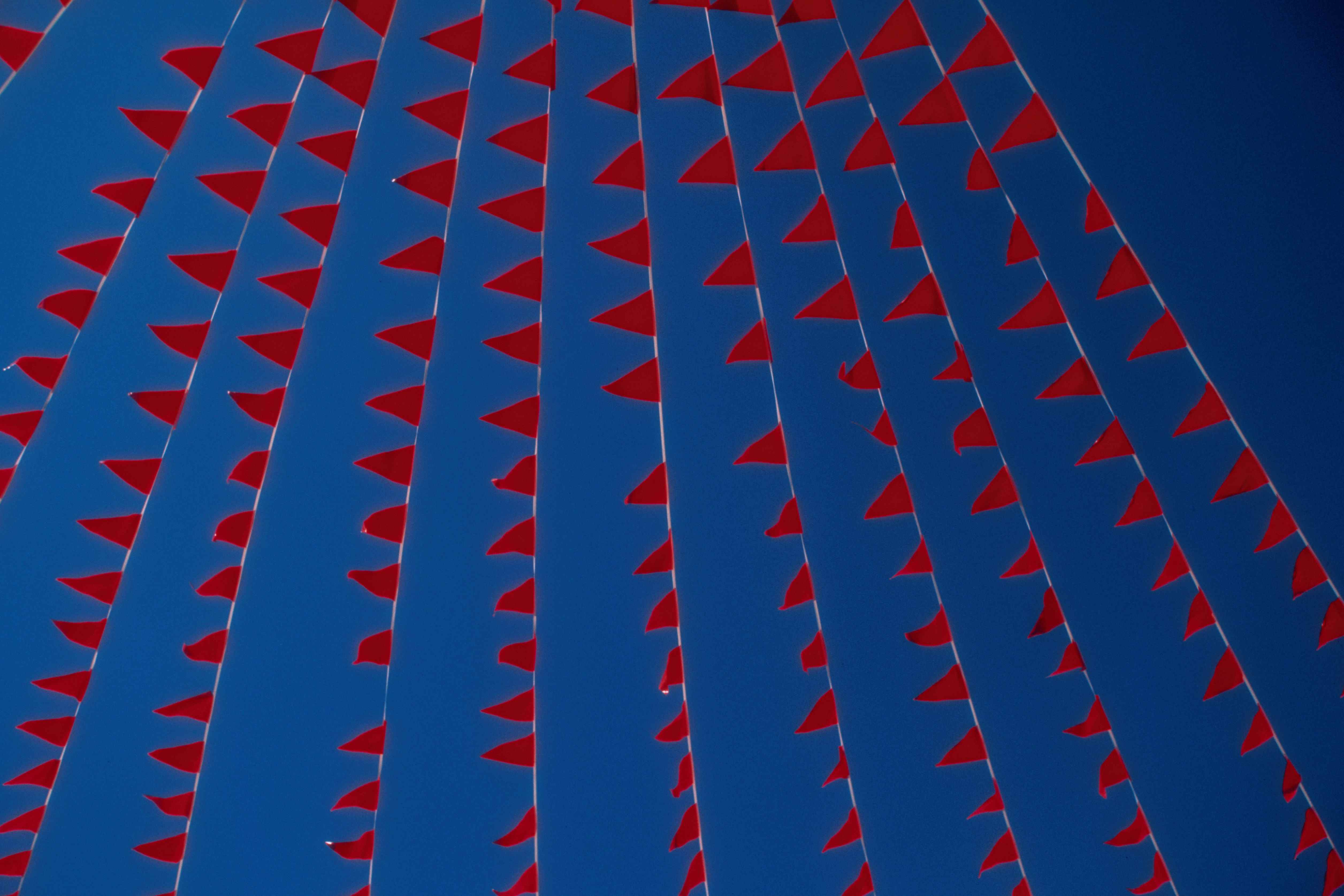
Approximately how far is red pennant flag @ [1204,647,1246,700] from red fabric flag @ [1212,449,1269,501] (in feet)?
1.80

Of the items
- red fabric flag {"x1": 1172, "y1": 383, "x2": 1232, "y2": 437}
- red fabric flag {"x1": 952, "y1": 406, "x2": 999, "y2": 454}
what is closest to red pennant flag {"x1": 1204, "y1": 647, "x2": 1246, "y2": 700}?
red fabric flag {"x1": 1172, "y1": 383, "x2": 1232, "y2": 437}

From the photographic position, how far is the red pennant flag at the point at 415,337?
2.52m

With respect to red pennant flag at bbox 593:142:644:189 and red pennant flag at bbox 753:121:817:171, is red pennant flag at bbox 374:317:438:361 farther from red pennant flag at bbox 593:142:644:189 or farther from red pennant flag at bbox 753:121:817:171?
red pennant flag at bbox 753:121:817:171

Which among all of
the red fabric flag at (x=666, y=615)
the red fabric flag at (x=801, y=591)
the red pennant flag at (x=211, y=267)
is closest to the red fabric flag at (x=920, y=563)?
the red fabric flag at (x=801, y=591)

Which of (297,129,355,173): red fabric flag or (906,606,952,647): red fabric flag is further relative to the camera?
(906,606,952,647): red fabric flag

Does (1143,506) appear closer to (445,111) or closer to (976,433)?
(976,433)

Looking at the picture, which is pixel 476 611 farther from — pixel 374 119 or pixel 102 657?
pixel 374 119

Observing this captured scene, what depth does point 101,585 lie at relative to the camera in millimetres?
2766

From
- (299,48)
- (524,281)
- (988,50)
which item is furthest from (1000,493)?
(299,48)

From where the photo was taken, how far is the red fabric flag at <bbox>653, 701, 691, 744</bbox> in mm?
3115

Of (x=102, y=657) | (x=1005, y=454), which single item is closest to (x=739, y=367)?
(x=1005, y=454)

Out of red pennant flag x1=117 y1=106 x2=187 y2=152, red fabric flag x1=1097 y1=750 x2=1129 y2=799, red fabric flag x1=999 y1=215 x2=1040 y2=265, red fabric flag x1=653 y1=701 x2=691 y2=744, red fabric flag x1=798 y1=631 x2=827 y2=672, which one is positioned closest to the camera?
red pennant flag x1=117 y1=106 x2=187 y2=152

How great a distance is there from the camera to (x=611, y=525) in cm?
321

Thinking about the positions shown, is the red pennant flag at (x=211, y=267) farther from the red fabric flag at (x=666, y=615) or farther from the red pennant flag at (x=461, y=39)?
the red fabric flag at (x=666, y=615)
